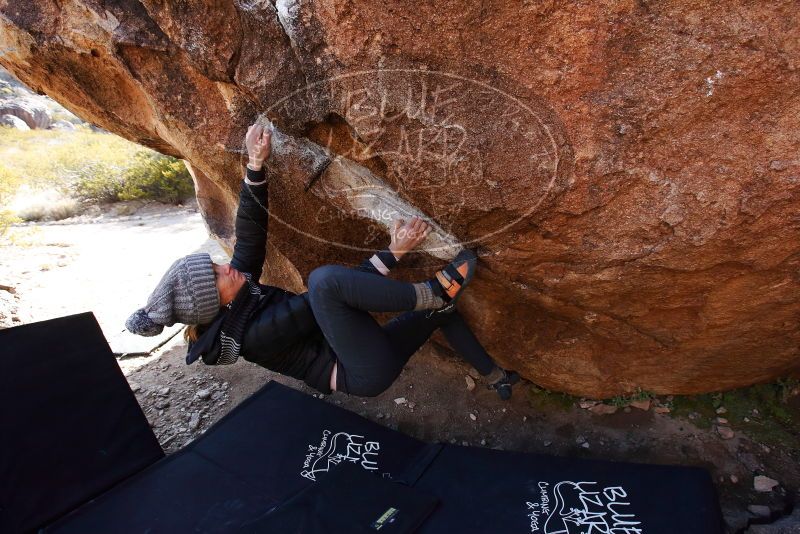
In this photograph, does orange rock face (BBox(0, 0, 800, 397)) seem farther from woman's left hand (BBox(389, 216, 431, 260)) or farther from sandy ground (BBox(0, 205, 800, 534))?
sandy ground (BBox(0, 205, 800, 534))

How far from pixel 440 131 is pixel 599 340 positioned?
4.38ft

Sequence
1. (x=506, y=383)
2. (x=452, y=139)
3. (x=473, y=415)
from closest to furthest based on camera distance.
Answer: (x=452, y=139), (x=506, y=383), (x=473, y=415)

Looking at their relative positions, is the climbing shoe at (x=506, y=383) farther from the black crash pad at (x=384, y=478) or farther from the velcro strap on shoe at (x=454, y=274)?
the velcro strap on shoe at (x=454, y=274)

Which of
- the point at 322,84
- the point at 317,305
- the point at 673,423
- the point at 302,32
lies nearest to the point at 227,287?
the point at 317,305

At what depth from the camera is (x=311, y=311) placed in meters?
2.19

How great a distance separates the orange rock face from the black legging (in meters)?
0.25

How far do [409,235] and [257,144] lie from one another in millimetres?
776

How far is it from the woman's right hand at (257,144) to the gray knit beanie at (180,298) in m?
0.47

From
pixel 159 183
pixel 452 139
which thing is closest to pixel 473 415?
pixel 452 139

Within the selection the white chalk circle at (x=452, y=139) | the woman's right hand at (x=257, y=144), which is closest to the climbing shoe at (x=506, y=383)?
the white chalk circle at (x=452, y=139)

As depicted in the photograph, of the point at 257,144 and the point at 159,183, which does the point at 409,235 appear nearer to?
the point at 257,144

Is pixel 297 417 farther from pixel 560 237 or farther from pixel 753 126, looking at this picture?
pixel 753 126

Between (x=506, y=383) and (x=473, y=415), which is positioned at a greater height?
(x=506, y=383)

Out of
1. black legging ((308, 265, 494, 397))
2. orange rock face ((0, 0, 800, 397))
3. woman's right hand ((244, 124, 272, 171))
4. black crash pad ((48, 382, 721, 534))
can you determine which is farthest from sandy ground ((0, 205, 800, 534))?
woman's right hand ((244, 124, 272, 171))
